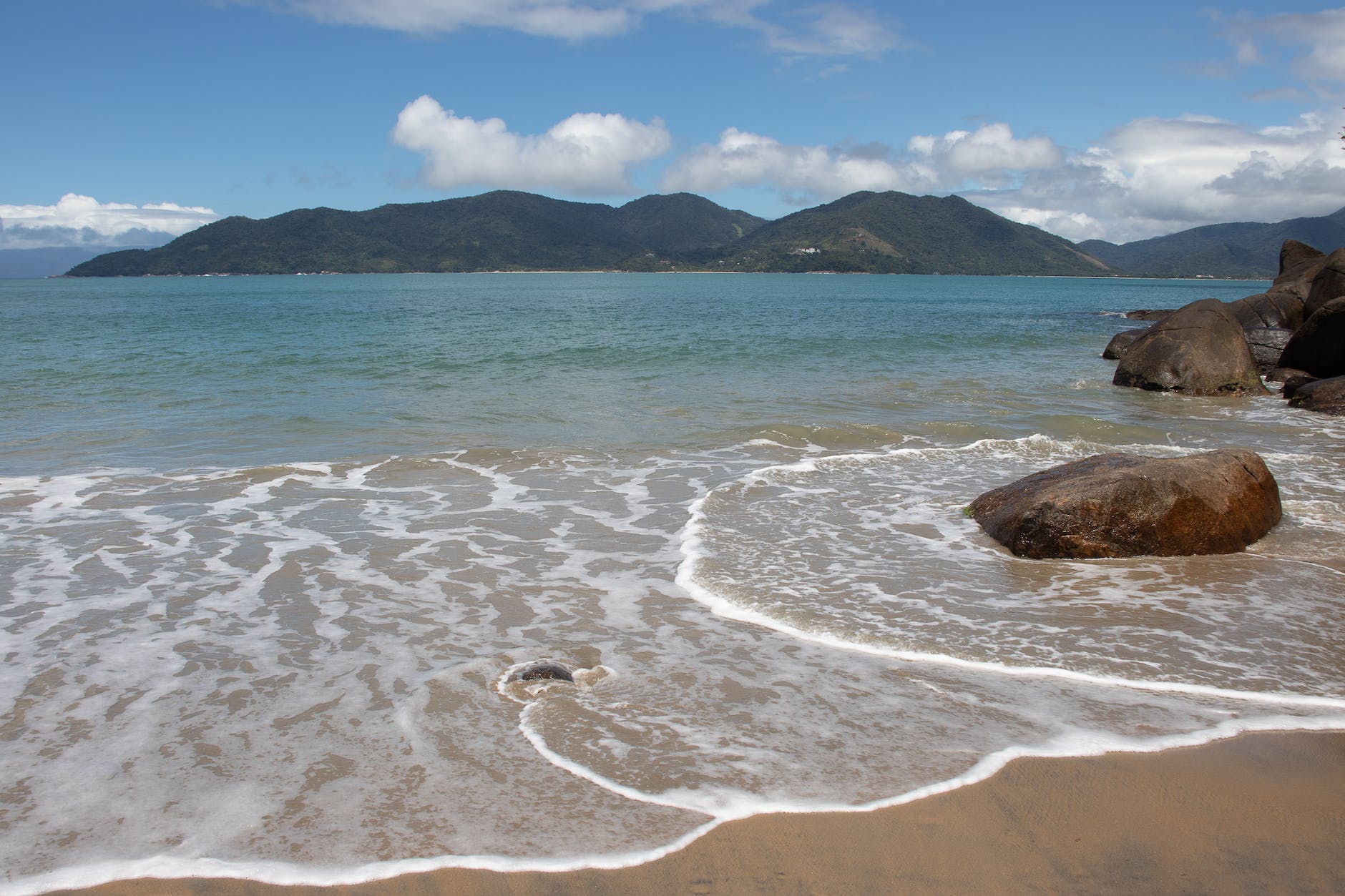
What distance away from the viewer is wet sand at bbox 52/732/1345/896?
296 cm

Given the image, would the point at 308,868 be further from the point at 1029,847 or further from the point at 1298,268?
the point at 1298,268

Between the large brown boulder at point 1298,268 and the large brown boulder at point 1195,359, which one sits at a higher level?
the large brown boulder at point 1298,268

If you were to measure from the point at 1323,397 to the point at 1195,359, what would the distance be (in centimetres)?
262

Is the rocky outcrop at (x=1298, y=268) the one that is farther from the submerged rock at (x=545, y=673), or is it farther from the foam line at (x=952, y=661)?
the submerged rock at (x=545, y=673)

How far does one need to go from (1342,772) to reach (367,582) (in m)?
6.03

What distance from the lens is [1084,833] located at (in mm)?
3232

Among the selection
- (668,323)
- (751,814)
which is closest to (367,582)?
(751,814)

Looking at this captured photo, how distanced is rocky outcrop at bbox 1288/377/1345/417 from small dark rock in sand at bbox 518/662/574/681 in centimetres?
1523

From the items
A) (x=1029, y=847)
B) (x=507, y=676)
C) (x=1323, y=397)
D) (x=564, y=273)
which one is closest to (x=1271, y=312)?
(x=1323, y=397)

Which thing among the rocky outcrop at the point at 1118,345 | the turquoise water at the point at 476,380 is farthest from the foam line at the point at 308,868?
the rocky outcrop at the point at 1118,345

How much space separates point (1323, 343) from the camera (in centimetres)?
1722

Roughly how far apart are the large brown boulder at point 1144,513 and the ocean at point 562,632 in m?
0.20

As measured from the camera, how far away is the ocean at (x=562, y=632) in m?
3.46

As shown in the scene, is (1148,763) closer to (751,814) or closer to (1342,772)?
(1342,772)
